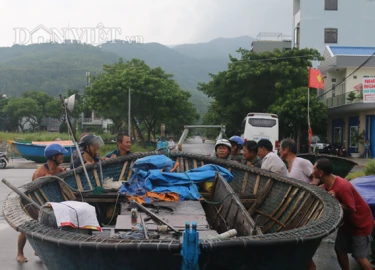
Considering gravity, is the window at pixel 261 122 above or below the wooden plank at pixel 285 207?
above

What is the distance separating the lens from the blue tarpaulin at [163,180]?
6.02 metres

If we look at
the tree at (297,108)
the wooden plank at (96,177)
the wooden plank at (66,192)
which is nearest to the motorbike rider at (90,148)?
the wooden plank at (96,177)

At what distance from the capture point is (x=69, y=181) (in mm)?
6629

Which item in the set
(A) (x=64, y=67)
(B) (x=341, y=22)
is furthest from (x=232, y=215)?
(A) (x=64, y=67)

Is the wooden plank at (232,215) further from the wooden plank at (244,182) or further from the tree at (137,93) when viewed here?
the tree at (137,93)

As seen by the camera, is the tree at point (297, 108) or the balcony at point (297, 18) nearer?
the tree at point (297, 108)

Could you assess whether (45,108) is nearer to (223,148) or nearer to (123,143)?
(123,143)

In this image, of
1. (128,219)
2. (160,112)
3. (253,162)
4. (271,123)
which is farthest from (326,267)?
(160,112)

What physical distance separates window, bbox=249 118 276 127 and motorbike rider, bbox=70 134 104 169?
654 inches

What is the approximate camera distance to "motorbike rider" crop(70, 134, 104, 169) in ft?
22.5

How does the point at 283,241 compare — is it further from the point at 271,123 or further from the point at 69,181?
the point at 271,123

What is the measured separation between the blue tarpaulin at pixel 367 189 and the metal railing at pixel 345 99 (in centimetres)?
2015

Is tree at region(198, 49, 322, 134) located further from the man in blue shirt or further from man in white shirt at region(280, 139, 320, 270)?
man in white shirt at region(280, 139, 320, 270)

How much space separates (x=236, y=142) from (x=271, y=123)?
589 inches
